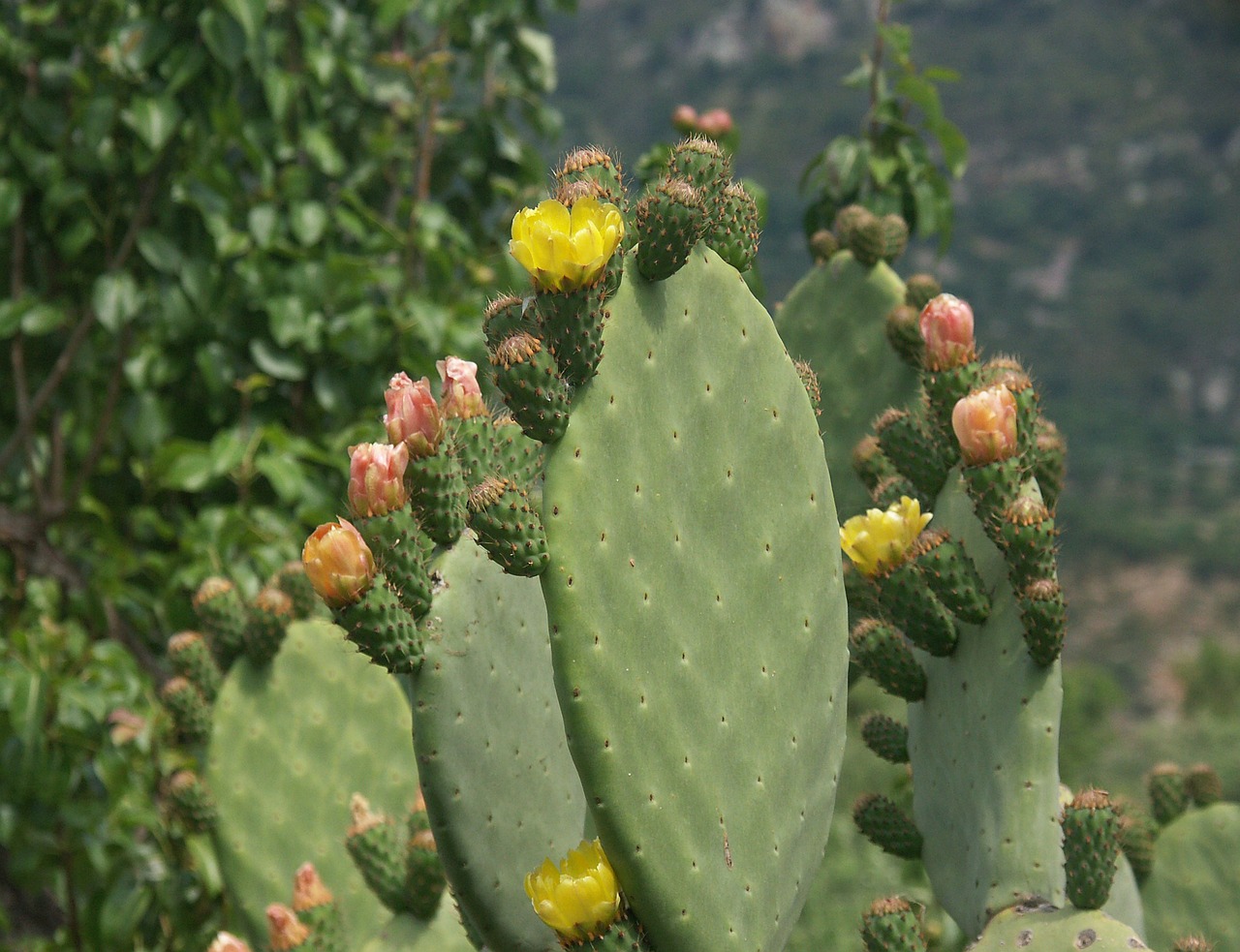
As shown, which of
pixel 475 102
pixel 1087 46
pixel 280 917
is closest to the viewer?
pixel 280 917

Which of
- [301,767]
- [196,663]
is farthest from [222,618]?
[301,767]

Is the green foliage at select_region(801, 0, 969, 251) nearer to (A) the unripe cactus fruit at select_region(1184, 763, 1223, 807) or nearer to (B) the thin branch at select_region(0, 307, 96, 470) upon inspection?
(A) the unripe cactus fruit at select_region(1184, 763, 1223, 807)

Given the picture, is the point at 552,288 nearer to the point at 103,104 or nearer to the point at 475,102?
the point at 103,104

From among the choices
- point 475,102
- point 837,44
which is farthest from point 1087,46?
point 475,102

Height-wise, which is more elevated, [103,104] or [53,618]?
[103,104]

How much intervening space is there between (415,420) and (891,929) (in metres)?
0.69

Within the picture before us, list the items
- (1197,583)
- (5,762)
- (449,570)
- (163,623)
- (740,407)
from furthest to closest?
(1197,583)
(163,623)
(5,762)
(449,570)
(740,407)

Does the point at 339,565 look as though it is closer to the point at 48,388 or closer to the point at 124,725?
the point at 124,725

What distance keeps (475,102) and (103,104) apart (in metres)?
1.09

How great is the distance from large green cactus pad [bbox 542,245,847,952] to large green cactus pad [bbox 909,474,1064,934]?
→ 247mm

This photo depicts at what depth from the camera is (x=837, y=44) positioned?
45.1 meters

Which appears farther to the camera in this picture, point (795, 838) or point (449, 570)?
point (449, 570)

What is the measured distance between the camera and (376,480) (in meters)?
1.25

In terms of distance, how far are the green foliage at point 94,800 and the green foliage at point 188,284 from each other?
23 centimetres
